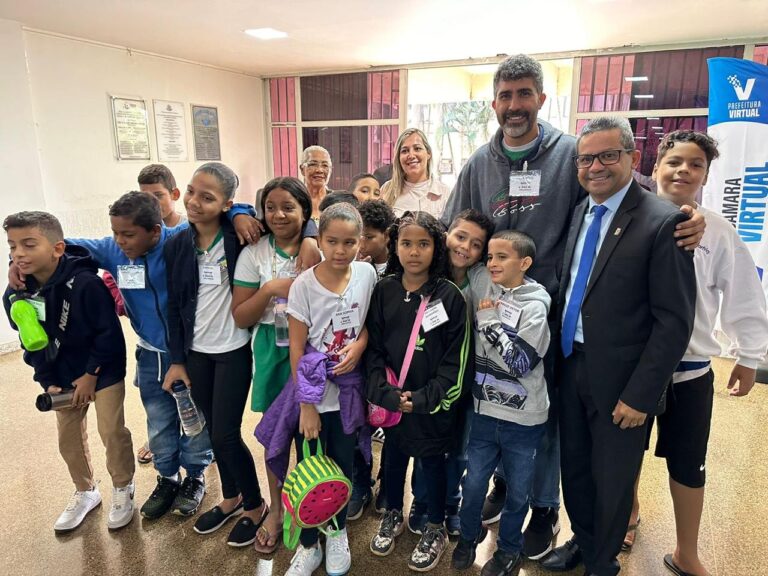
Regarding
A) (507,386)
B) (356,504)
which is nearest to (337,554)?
(356,504)

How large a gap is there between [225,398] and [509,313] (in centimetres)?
117

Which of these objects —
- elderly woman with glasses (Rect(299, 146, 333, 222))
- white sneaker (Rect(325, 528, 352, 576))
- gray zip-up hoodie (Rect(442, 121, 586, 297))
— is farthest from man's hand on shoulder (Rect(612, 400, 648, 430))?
elderly woman with glasses (Rect(299, 146, 333, 222))

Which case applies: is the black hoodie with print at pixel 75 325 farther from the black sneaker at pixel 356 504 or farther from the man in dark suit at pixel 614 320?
the man in dark suit at pixel 614 320

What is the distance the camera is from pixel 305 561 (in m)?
1.86

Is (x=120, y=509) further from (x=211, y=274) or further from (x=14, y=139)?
(x=14, y=139)

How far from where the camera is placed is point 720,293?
6.00 ft

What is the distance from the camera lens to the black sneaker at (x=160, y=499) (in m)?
2.20

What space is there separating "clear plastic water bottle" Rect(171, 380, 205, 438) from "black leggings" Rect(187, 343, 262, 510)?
0.05 m

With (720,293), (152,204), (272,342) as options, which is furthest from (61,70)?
(720,293)

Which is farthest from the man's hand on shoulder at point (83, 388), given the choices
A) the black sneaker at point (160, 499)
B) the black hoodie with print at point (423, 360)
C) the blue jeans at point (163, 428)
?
the black hoodie with print at point (423, 360)

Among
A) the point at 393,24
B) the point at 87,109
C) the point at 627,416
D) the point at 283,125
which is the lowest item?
the point at 627,416

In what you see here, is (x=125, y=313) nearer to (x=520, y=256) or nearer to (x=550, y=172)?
(x=520, y=256)

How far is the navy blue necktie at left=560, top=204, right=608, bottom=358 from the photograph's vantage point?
5.27 feet

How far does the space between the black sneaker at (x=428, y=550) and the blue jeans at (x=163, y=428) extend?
108 cm
